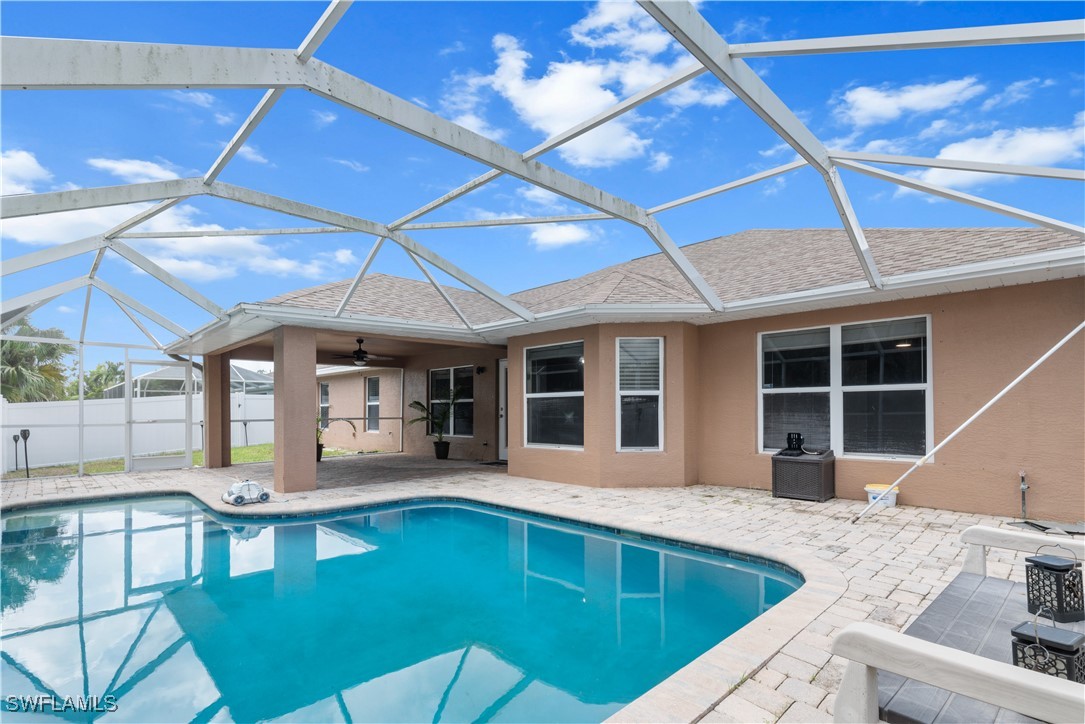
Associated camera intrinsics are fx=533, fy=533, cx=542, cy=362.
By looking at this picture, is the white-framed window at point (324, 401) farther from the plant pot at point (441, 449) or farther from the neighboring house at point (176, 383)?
the plant pot at point (441, 449)

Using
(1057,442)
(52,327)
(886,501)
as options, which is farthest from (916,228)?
(52,327)

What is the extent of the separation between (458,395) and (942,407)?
10.3m

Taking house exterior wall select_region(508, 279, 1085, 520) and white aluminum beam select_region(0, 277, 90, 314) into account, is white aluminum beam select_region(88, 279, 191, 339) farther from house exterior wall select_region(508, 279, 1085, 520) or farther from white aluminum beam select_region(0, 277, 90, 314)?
house exterior wall select_region(508, 279, 1085, 520)

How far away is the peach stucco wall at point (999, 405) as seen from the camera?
5.96 m

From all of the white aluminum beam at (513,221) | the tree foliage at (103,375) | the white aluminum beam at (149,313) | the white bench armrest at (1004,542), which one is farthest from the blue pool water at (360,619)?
the tree foliage at (103,375)

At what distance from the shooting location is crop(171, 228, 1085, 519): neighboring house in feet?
20.2

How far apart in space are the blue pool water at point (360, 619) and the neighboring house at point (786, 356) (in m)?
2.72

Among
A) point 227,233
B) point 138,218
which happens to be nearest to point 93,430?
point 138,218

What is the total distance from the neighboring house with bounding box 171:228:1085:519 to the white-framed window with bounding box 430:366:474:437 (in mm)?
2297

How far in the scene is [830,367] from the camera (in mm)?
7816

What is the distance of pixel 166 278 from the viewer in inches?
321

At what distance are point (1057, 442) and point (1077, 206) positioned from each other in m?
2.58

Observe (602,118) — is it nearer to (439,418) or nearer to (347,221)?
(347,221)

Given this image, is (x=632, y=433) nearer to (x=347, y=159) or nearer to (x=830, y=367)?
(x=830, y=367)
